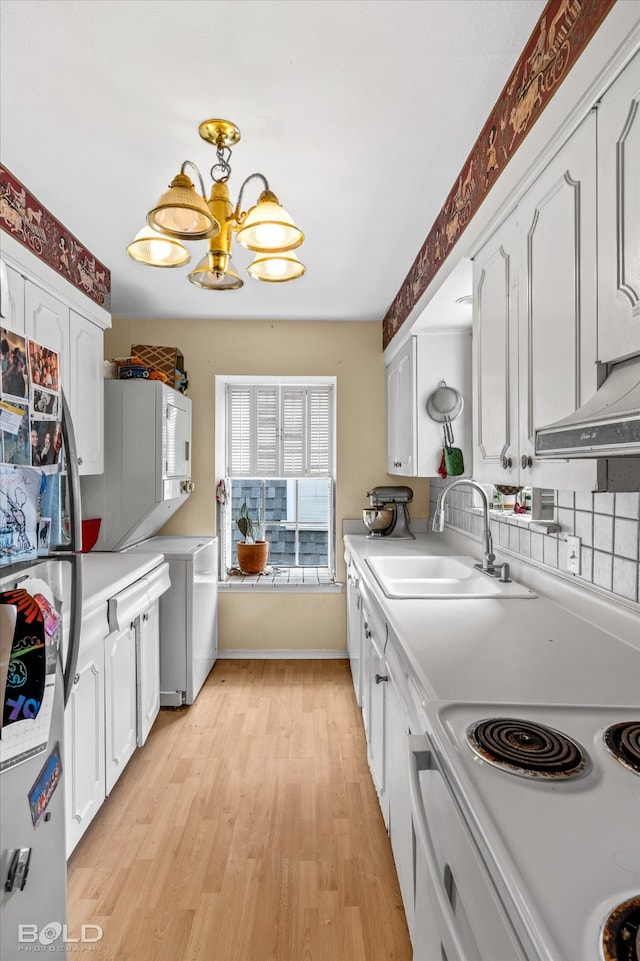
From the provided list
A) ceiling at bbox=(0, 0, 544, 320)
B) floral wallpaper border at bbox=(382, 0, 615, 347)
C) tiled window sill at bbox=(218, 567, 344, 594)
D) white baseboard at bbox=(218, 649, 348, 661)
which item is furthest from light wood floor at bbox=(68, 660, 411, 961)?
ceiling at bbox=(0, 0, 544, 320)

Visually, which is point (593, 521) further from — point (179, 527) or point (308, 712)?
point (179, 527)

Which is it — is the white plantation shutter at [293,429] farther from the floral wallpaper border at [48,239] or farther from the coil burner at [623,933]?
the coil burner at [623,933]

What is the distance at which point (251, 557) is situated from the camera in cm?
399

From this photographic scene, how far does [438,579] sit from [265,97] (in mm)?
1824

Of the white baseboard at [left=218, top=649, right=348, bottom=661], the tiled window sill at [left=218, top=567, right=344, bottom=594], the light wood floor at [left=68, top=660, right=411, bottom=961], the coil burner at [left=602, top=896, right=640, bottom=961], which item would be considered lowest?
the light wood floor at [left=68, top=660, right=411, bottom=961]

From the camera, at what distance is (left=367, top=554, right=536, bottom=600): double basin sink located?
6.33 feet

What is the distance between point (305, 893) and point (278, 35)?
Result: 251 centimetres

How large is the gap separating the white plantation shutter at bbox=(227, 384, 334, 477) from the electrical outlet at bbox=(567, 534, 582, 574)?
2436mm

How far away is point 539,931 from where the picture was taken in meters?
0.56

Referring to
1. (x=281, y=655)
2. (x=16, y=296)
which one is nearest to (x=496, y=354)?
(x=16, y=296)

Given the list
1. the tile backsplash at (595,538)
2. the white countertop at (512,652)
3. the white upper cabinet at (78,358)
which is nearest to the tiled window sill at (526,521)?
the tile backsplash at (595,538)

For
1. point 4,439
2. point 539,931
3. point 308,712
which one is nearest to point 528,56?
point 4,439

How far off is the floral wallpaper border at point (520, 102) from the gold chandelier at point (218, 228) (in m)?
0.65

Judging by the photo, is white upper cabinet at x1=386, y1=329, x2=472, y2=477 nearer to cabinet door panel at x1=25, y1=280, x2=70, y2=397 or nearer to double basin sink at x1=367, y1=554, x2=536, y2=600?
double basin sink at x1=367, y1=554, x2=536, y2=600
